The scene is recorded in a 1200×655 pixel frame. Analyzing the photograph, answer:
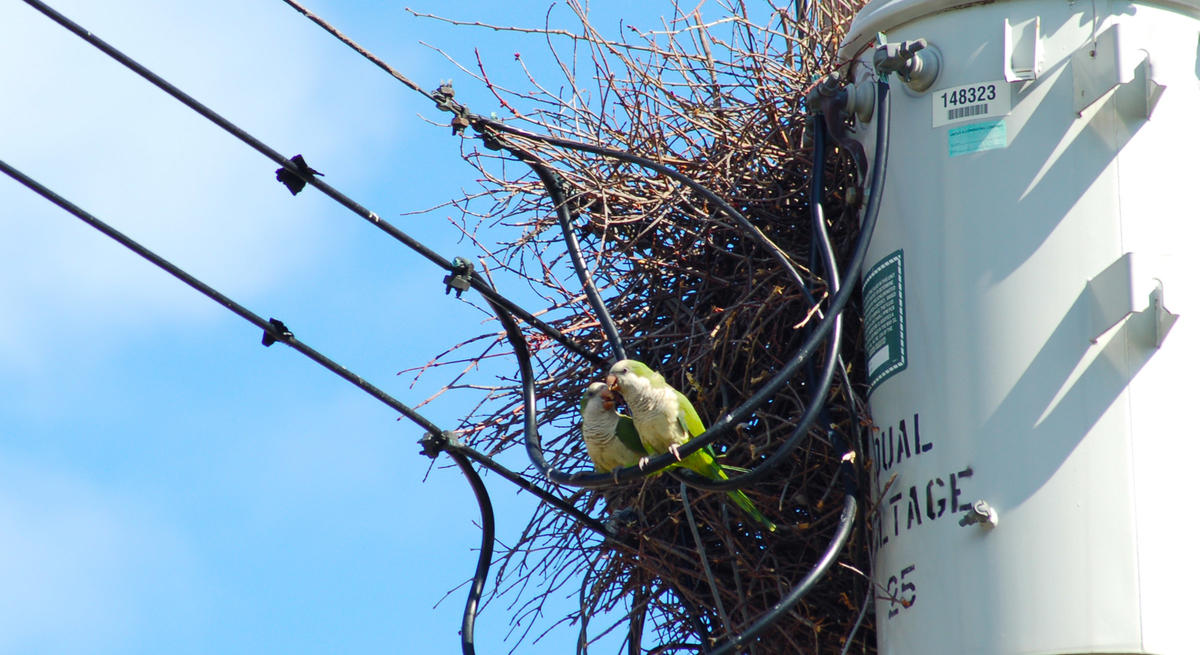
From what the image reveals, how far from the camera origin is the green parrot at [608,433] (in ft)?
18.2

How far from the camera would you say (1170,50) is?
16.7ft

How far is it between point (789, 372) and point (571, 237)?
4.44 feet

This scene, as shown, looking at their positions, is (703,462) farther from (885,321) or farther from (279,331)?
(279,331)

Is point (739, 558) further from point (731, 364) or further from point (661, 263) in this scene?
point (661, 263)

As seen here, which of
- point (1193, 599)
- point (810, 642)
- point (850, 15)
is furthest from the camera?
point (850, 15)

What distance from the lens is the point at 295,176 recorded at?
4.76m

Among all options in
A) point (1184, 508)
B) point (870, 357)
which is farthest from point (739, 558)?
point (1184, 508)

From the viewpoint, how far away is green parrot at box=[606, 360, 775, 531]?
17.7ft

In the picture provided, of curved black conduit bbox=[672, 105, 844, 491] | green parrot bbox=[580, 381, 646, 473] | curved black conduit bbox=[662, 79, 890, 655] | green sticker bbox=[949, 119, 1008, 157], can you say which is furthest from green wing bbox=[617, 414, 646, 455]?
green sticker bbox=[949, 119, 1008, 157]

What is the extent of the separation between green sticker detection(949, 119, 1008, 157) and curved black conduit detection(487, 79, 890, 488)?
23 cm

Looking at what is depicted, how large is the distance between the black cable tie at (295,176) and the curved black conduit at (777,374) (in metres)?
0.80

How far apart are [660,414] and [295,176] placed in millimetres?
1524

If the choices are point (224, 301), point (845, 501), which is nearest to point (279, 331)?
point (224, 301)

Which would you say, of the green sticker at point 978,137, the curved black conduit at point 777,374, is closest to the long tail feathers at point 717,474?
the curved black conduit at point 777,374
